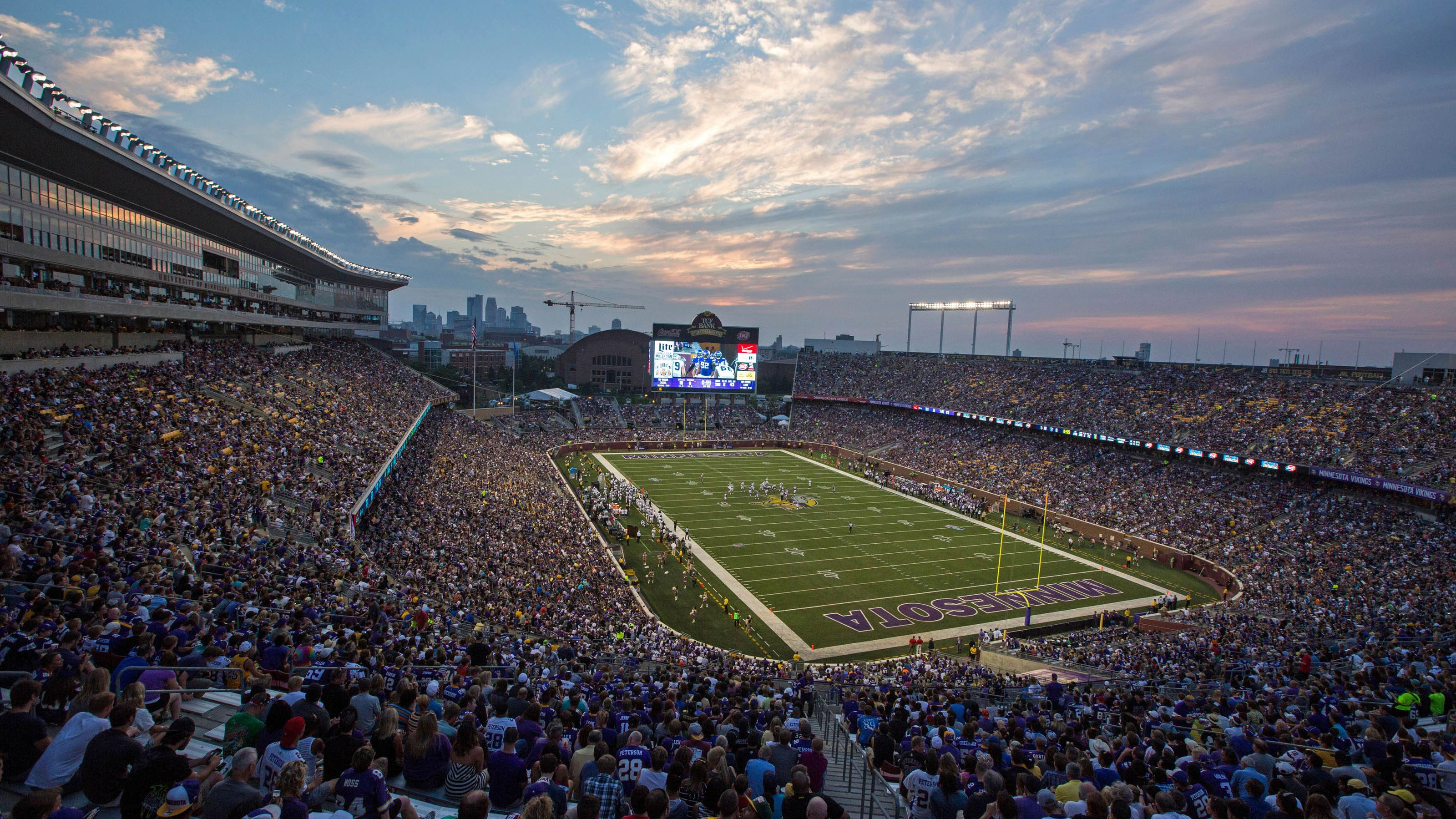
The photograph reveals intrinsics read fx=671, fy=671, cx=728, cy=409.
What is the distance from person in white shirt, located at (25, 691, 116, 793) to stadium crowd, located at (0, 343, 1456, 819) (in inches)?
0.8

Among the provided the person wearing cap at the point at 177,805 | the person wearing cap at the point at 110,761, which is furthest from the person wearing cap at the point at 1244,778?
the person wearing cap at the point at 110,761

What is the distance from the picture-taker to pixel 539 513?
103 feet

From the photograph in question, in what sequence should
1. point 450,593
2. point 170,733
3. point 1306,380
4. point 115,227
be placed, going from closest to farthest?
point 170,733, point 450,593, point 115,227, point 1306,380

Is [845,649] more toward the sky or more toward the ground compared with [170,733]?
more toward the ground

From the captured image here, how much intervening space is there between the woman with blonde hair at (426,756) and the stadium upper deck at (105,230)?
19734 millimetres

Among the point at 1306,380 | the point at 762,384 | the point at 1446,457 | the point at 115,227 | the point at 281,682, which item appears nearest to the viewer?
the point at 281,682

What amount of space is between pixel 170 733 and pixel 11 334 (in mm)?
24899

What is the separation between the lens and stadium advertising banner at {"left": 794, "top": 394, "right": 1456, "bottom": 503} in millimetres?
29156

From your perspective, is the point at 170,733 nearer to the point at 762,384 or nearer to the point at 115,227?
the point at 115,227

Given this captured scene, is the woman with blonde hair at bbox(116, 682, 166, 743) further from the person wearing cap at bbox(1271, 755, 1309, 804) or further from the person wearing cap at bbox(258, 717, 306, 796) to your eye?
the person wearing cap at bbox(1271, 755, 1309, 804)

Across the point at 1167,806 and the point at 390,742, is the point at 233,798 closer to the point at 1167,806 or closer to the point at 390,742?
the point at 390,742

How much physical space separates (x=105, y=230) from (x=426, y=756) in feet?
107

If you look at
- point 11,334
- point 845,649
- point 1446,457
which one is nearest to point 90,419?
point 11,334

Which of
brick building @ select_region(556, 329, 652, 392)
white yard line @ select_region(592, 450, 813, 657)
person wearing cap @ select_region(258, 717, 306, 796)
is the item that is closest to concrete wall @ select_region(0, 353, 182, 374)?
person wearing cap @ select_region(258, 717, 306, 796)
